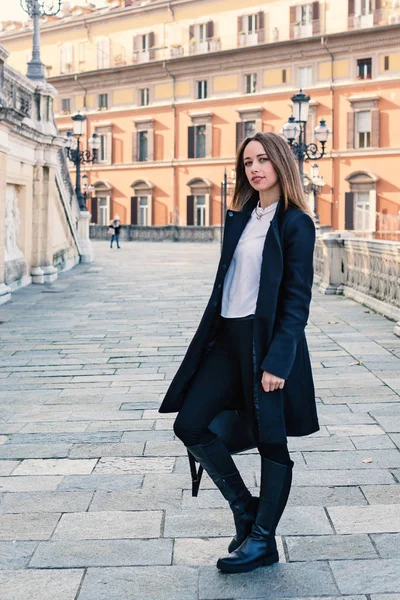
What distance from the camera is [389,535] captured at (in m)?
3.71

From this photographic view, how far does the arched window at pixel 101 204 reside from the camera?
165 feet

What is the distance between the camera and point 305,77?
43.7 metres

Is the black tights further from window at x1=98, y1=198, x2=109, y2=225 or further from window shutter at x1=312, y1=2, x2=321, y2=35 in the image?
window at x1=98, y1=198, x2=109, y2=225

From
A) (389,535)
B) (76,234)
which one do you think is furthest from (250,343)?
(76,234)

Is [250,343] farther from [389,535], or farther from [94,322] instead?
[94,322]

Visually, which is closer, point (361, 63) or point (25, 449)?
point (25, 449)

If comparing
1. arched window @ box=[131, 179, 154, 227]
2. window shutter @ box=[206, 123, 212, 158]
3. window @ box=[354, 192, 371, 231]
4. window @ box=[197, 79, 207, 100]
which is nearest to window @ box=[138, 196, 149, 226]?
arched window @ box=[131, 179, 154, 227]

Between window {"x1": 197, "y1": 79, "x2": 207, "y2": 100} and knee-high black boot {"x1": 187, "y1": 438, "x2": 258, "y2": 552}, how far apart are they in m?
45.1

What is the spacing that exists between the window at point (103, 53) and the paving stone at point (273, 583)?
49953mm

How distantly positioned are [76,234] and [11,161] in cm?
833

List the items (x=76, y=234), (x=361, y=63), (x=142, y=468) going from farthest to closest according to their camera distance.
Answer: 1. (x=361, y=63)
2. (x=76, y=234)
3. (x=142, y=468)

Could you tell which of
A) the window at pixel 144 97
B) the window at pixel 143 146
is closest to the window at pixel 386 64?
the window at pixel 144 97

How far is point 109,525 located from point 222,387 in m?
0.96

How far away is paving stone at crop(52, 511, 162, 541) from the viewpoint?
373 centimetres
